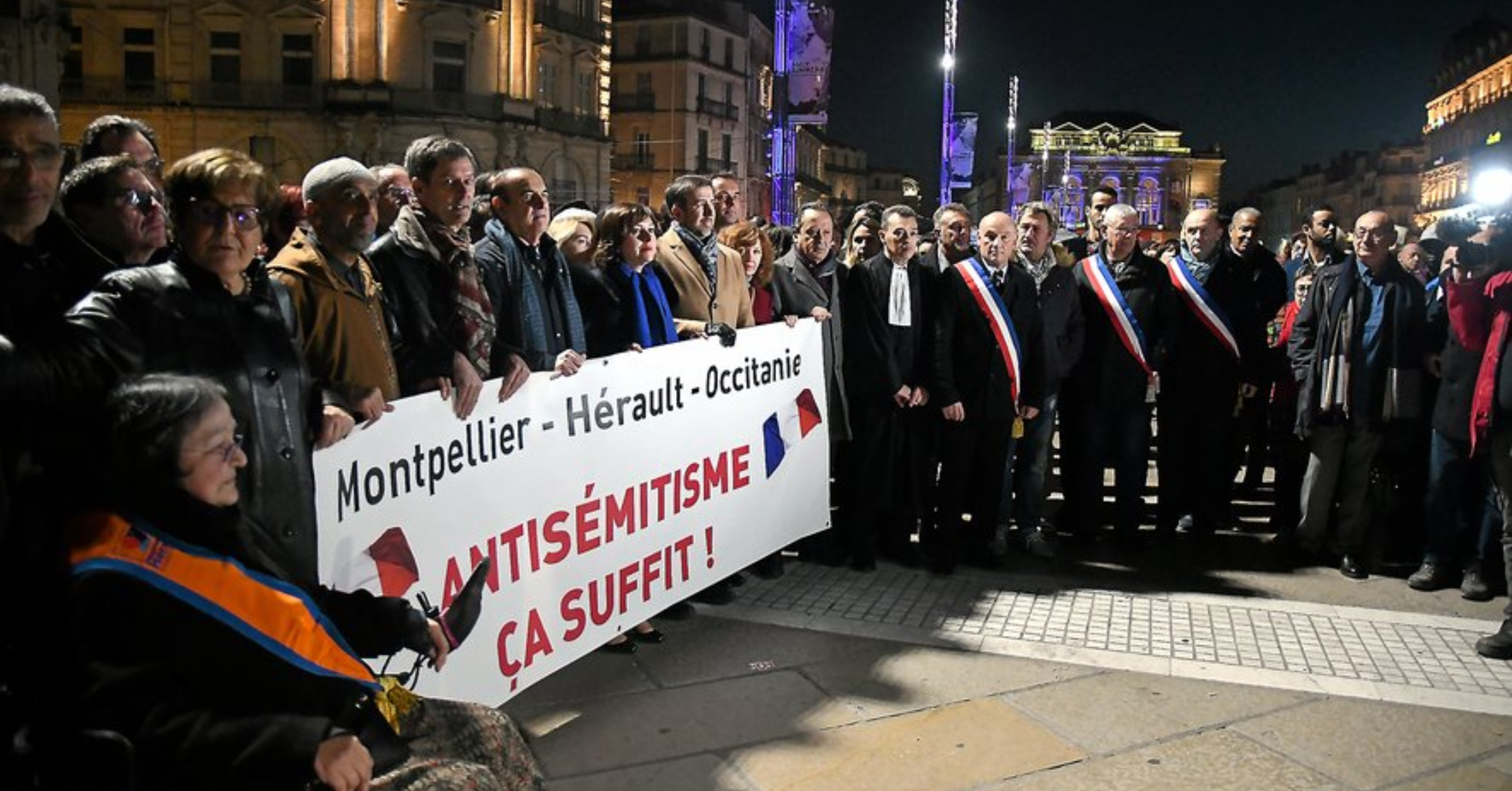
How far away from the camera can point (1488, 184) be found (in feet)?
26.4

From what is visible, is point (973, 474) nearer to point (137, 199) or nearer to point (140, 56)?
point (137, 199)

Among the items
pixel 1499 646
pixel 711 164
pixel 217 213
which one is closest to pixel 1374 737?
pixel 1499 646

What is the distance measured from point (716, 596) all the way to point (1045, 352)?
2.65 m

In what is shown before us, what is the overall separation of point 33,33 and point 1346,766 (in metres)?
23.4

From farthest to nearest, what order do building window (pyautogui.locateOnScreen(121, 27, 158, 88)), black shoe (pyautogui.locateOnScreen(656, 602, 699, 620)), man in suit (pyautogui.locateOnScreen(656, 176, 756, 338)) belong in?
1. building window (pyautogui.locateOnScreen(121, 27, 158, 88))
2. man in suit (pyautogui.locateOnScreen(656, 176, 756, 338))
3. black shoe (pyautogui.locateOnScreen(656, 602, 699, 620))

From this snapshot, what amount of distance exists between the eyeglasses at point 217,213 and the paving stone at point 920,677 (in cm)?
292

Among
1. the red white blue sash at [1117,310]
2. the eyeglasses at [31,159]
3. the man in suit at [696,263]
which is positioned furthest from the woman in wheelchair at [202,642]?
the red white blue sash at [1117,310]

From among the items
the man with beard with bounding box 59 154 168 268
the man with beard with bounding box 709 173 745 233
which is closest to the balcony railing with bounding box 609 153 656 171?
the man with beard with bounding box 709 173 745 233

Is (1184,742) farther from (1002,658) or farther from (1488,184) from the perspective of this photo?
(1488,184)

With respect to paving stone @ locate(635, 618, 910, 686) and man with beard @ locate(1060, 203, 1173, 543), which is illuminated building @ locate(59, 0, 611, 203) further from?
paving stone @ locate(635, 618, 910, 686)

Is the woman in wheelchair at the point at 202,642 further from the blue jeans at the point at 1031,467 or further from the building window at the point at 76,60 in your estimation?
the building window at the point at 76,60

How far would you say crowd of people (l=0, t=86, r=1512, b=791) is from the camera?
7.02 feet

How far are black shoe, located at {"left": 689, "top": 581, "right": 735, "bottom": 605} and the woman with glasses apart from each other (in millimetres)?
3159

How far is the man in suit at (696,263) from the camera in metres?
5.96
